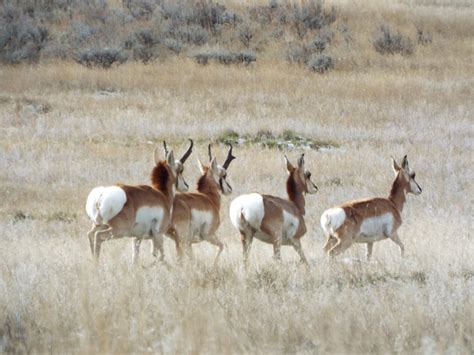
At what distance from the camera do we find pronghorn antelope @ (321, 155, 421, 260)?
10.2 meters

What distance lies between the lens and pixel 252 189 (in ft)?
52.6

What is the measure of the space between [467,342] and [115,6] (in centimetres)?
3509

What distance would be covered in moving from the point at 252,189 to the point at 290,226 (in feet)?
18.2

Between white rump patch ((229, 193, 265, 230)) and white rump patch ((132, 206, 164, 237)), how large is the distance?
2.70 feet

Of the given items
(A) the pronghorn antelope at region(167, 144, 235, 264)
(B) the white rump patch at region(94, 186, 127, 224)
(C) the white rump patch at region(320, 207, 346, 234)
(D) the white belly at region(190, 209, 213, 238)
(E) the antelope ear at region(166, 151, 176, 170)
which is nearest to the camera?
(B) the white rump patch at region(94, 186, 127, 224)

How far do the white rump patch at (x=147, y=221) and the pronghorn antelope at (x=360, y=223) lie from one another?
71.7 inches

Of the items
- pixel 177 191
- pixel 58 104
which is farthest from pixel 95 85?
pixel 177 191

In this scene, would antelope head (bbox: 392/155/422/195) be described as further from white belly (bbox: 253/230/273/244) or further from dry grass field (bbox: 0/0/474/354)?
white belly (bbox: 253/230/273/244)

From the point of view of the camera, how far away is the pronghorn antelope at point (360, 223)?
10250mm

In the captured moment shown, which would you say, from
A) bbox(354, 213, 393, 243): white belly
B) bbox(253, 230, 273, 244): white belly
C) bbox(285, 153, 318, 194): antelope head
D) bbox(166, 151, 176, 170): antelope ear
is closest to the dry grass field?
bbox(253, 230, 273, 244): white belly

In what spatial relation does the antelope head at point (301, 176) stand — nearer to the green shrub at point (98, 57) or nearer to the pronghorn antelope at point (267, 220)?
the pronghorn antelope at point (267, 220)

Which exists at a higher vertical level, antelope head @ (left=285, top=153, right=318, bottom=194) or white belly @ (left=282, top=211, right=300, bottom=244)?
antelope head @ (left=285, top=153, right=318, bottom=194)

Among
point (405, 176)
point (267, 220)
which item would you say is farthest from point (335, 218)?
point (405, 176)

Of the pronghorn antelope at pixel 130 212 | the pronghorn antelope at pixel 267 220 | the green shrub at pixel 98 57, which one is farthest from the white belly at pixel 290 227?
the green shrub at pixel 98 57
